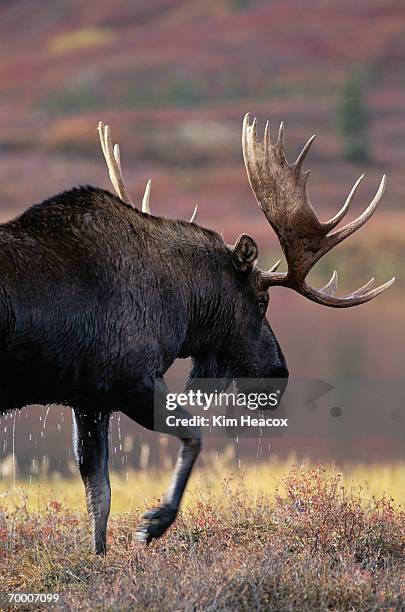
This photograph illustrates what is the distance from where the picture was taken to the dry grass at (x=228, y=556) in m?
5.62

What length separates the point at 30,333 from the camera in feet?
19.0

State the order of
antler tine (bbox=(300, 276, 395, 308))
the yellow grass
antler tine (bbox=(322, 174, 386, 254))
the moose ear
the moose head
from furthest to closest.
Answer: the yellow grass, antler tine (bbox=(300, 276, 395, 308)), antler tine (bbox=(322, 174, 386, 254)), the moose head, the moose ear

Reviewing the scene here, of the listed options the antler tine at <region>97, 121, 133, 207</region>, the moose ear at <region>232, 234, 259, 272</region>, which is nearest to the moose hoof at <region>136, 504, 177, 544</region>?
the moose ear at <region>232, 234, 259, 272</region>

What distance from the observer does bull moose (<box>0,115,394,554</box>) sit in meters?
5.86

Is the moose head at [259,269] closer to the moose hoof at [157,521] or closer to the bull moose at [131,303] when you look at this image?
the bull moose at [131,303]

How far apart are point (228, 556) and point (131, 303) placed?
129cm

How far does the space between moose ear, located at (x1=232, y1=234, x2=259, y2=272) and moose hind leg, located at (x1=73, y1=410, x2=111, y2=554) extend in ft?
3.49

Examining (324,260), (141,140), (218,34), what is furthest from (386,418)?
(218,34)

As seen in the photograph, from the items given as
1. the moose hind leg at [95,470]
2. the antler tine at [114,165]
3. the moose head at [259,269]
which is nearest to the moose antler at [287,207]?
the moose head at [259,269]

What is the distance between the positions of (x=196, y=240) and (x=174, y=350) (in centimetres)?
64

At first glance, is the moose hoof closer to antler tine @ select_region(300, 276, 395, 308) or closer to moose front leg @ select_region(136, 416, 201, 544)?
moose front leg @ select_region(136, 416, 201, 544)

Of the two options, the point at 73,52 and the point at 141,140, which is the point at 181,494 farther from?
the point at 73,52

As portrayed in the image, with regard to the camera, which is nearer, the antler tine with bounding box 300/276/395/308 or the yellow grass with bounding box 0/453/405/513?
the antler tine with bounding box 300/276/395/308

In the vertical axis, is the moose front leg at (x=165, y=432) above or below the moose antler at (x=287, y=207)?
below
